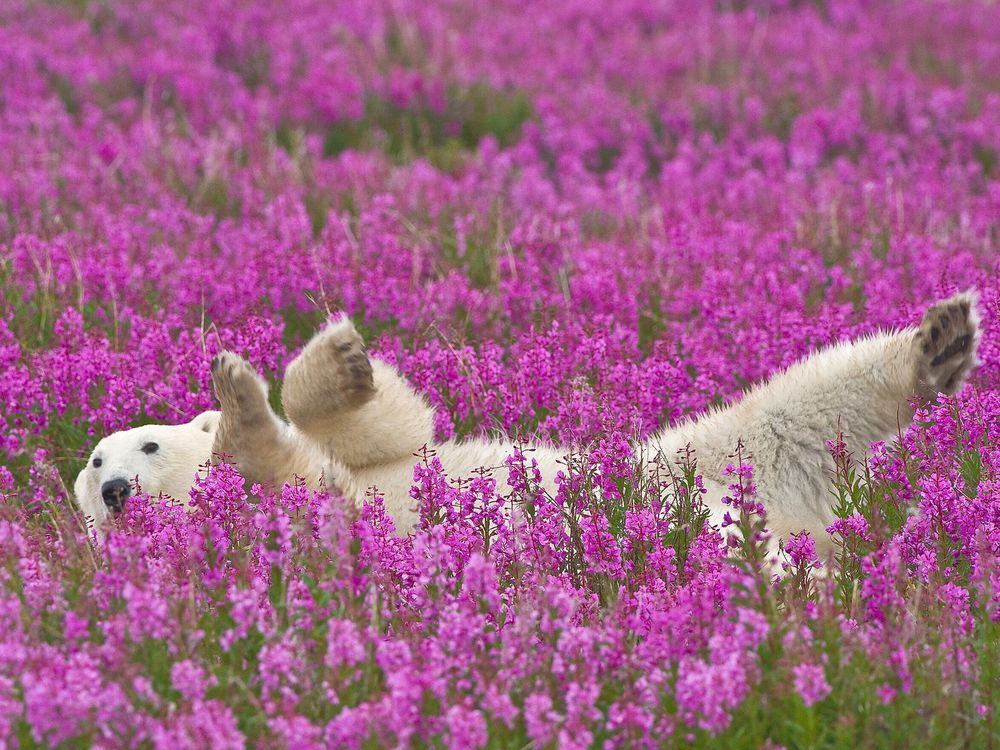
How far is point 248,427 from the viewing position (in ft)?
15.2

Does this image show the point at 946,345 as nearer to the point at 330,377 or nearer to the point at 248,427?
the point at 330,377

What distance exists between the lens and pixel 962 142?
1059cm

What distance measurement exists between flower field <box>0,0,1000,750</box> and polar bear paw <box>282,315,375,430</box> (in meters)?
0.35

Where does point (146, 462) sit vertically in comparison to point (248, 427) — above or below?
below

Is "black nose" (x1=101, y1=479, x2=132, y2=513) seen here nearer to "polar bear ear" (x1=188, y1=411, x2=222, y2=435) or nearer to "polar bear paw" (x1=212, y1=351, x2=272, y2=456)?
"polar bear paw" (x1=212, y1=351, x2=272, y2=456)

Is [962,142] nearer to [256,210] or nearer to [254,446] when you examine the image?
[256,210]

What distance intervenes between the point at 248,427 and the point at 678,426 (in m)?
1.52

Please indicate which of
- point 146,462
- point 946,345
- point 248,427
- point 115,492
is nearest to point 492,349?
point 248,427

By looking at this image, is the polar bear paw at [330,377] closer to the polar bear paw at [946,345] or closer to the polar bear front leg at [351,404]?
the polar bear front leg at [351,404]

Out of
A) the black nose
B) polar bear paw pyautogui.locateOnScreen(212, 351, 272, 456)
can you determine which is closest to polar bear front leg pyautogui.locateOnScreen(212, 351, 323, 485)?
polar bear paw pyautogui.locateOnScreen(212, 351, 272, 456)

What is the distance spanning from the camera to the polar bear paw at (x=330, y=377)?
15.6 ft

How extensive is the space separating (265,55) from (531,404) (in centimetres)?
872

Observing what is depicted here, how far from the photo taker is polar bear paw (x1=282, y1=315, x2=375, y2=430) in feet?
15.6

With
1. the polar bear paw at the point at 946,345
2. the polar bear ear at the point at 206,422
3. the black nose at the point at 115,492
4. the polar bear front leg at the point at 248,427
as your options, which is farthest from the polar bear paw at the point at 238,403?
the polar bear paw at the point at 946,345
